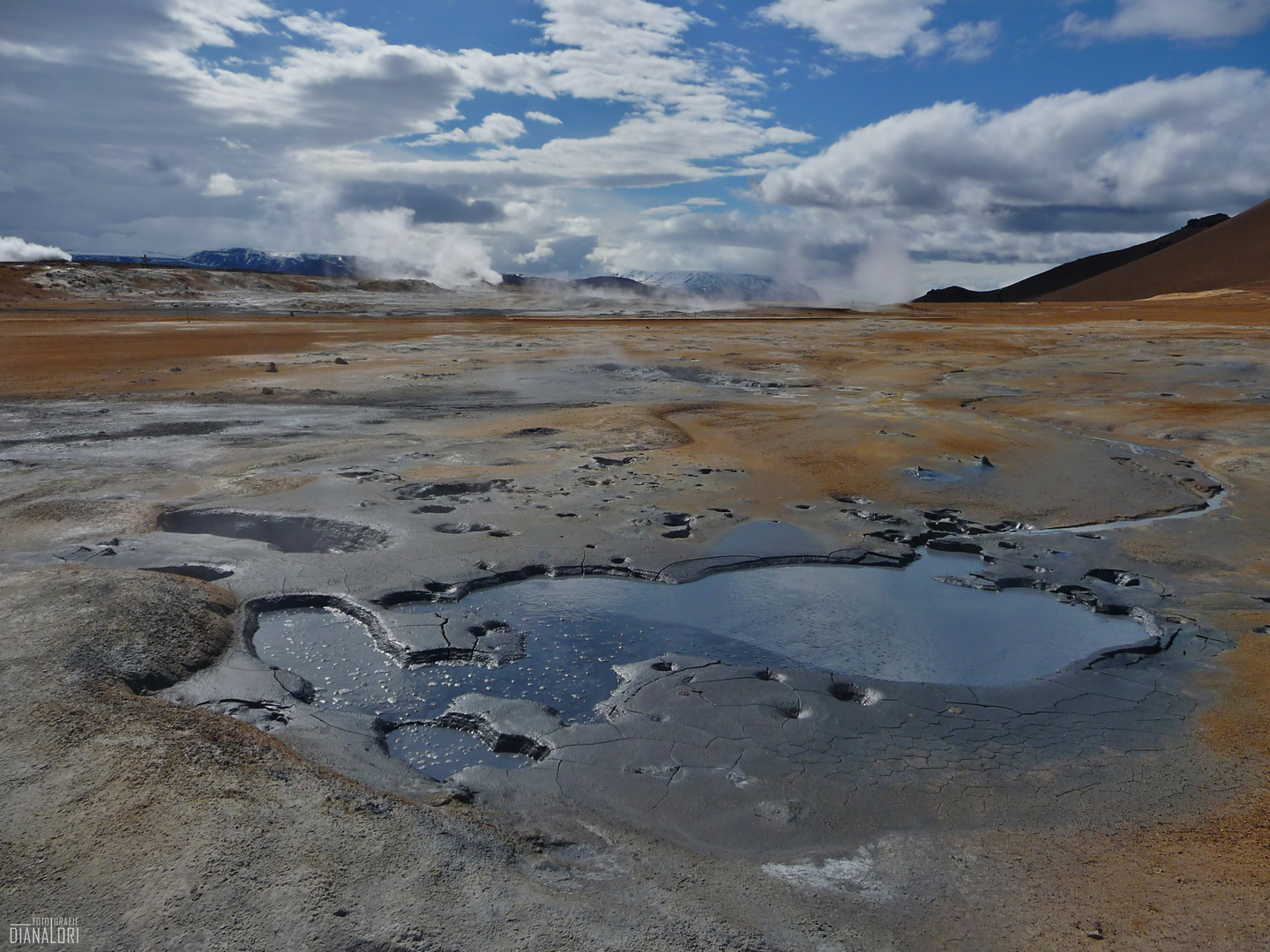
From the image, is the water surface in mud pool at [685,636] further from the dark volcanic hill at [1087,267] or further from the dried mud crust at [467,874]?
the dark volcanic hill at [1087,267]

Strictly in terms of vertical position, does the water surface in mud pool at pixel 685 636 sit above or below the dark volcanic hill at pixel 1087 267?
below

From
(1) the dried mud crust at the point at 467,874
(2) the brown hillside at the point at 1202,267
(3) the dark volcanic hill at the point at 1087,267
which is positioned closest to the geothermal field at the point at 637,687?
(1) the dried mud crust at the point at 467,874

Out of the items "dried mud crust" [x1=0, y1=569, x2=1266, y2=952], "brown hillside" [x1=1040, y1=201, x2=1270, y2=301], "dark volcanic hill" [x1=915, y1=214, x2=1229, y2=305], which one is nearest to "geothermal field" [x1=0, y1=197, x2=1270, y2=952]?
"dried mud crust" [x1=0, y1=569, x2=1266, y2=952]

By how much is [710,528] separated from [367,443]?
5.08m

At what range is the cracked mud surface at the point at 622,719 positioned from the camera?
115 inches

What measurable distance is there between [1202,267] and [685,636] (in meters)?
87.4

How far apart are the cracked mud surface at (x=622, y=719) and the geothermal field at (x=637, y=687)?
22 millimetres

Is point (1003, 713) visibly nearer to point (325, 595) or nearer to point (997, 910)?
point (997, 910)

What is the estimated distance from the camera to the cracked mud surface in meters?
2.93

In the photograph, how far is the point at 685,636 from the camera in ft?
17.1

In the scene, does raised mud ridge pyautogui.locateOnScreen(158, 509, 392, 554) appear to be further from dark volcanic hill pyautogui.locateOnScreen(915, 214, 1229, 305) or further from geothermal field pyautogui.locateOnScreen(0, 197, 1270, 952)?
dark volcanic hill pyautogui.locateOnScreen(915, 214, 1229, 305)

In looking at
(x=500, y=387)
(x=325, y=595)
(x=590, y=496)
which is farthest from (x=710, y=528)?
(x=500, y=387)

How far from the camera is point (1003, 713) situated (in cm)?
436

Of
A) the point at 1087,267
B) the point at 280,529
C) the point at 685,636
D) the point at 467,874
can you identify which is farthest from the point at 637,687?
the point at 1087,267
